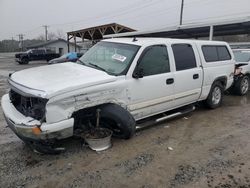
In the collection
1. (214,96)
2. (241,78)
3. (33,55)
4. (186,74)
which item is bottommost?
(33,55)

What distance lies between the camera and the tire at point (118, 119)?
4.53 m

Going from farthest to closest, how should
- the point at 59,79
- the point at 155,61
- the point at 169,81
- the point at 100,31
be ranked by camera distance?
the point at 100,31 → the point at 169,81 → the point at 155,61 → the point at 59,79

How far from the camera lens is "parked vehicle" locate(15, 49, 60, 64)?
113ft

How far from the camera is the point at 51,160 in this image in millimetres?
4277

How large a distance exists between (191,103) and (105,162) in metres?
3.11

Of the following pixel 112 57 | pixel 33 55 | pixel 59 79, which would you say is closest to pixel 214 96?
pixel 112 57

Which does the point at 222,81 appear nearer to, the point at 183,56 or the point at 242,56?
the point at 183,56

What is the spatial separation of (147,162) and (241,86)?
6.30 m

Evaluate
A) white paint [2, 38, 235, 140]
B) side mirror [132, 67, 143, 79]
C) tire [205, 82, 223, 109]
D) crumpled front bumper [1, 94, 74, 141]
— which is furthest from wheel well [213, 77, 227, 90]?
crumpled front bumper [1, 94, 74, 141]

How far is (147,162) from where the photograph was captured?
4.21m

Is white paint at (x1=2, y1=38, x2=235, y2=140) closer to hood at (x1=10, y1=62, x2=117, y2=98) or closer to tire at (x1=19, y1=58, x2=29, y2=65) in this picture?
hood at (x1=10, y1=62, x2=117, y2=98)

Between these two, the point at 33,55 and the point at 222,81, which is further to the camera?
the point at 33,55

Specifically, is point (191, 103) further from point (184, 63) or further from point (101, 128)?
point (101, 128)

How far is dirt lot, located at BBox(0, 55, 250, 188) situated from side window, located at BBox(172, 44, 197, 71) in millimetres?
1335
